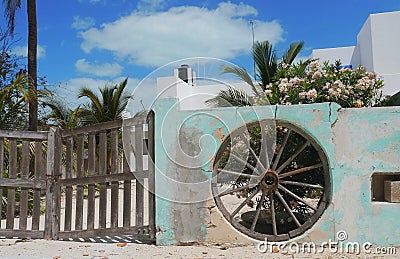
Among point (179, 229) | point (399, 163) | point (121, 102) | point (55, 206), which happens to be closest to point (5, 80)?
point (121, 102)

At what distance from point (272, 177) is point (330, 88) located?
1.65 m

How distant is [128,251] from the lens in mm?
4848

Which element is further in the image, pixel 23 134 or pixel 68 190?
pixel 23 134

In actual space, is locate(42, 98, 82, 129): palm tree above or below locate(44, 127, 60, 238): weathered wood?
above

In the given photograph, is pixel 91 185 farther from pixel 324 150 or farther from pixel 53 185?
pixel 324 150

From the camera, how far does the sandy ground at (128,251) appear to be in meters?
4.52

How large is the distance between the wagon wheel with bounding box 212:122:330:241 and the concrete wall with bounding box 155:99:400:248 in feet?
0.38

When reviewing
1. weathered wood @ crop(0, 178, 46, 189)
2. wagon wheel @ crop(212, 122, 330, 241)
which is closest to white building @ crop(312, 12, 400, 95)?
wagon wheel @ crop(212, 122, 330, 241)

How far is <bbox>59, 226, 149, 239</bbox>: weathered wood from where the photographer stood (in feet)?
16.9

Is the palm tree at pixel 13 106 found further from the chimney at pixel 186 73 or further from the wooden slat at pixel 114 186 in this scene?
the chimney at pixel 186 73

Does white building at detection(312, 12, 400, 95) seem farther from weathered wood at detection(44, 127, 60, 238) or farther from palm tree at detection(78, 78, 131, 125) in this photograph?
weathered wood at detection(44, 127, 60, 238)

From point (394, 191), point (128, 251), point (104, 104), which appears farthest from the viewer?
point (104, 104)

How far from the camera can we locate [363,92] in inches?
229

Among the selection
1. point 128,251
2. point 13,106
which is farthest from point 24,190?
point 13,106
